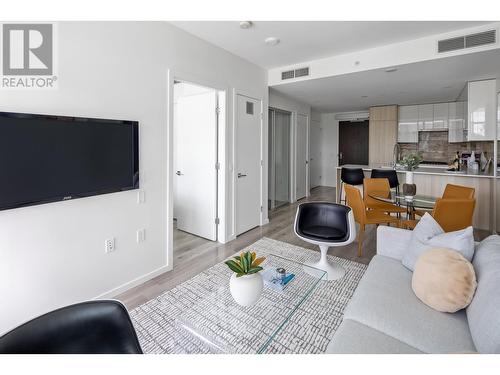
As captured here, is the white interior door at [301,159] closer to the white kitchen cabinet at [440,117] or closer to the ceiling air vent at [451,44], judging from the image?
the white kitchen cabinet at [440,117]

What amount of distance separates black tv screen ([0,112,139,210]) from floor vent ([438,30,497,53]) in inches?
136

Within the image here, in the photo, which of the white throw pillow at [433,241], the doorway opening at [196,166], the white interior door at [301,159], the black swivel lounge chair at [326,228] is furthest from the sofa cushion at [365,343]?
the white interior door at [301,159]

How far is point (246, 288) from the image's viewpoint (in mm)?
1658

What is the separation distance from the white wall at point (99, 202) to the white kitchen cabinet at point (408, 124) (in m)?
5.49

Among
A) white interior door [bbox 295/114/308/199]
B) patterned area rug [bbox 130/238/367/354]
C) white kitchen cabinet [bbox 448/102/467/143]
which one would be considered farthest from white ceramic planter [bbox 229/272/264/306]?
white kitchen cabinet [bbox 448/102/467/143]

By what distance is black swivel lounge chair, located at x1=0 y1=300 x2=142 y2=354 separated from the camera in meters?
1.14

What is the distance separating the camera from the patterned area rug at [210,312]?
5.92ft

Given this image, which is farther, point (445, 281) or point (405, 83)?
point (405, 83)

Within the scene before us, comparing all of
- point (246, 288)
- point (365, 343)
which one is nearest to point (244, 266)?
point (246, 288)

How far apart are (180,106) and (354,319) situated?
11.9 ft

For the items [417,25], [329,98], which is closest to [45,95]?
[417,25]

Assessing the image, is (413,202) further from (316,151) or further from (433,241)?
(316,151)

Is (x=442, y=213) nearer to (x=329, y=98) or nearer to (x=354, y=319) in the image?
(x=354, y=319)

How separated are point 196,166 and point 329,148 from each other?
234 inches
